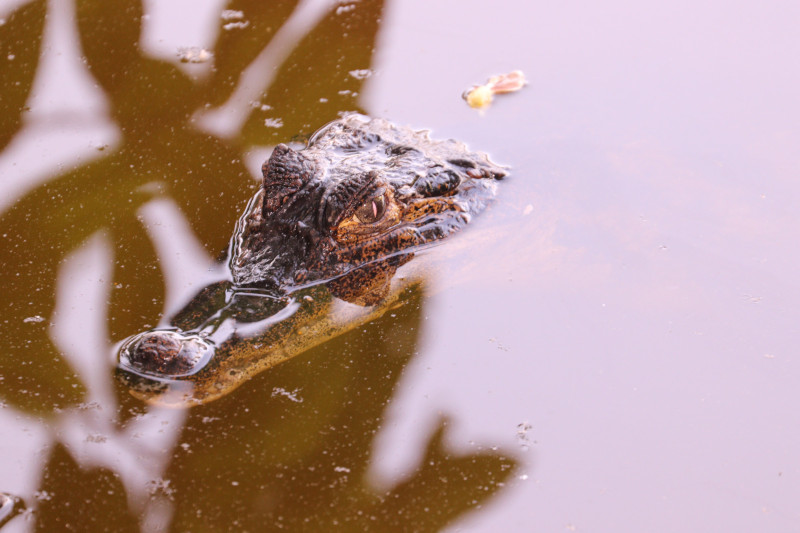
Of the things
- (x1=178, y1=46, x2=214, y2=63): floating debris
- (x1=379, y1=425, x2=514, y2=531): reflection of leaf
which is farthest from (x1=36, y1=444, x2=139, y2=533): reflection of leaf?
(x1=178, y1=46, x2=214, y2=63): floating debris

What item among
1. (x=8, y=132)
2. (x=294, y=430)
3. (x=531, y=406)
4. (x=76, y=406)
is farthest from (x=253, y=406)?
(x=8, y=132)

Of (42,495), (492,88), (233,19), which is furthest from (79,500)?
(233,19)

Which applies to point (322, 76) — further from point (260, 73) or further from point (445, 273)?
point (445, 273)

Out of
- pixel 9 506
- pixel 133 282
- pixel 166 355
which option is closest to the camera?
pixel 9 506

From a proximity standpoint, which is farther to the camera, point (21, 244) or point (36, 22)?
point (36, 22)

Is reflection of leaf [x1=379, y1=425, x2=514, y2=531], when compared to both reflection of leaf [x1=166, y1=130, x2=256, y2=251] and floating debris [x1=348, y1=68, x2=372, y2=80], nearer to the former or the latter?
reflection of leaf [x1=166, y1=130, x2=256, y2=251]

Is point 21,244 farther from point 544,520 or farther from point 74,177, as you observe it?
point 544,520
